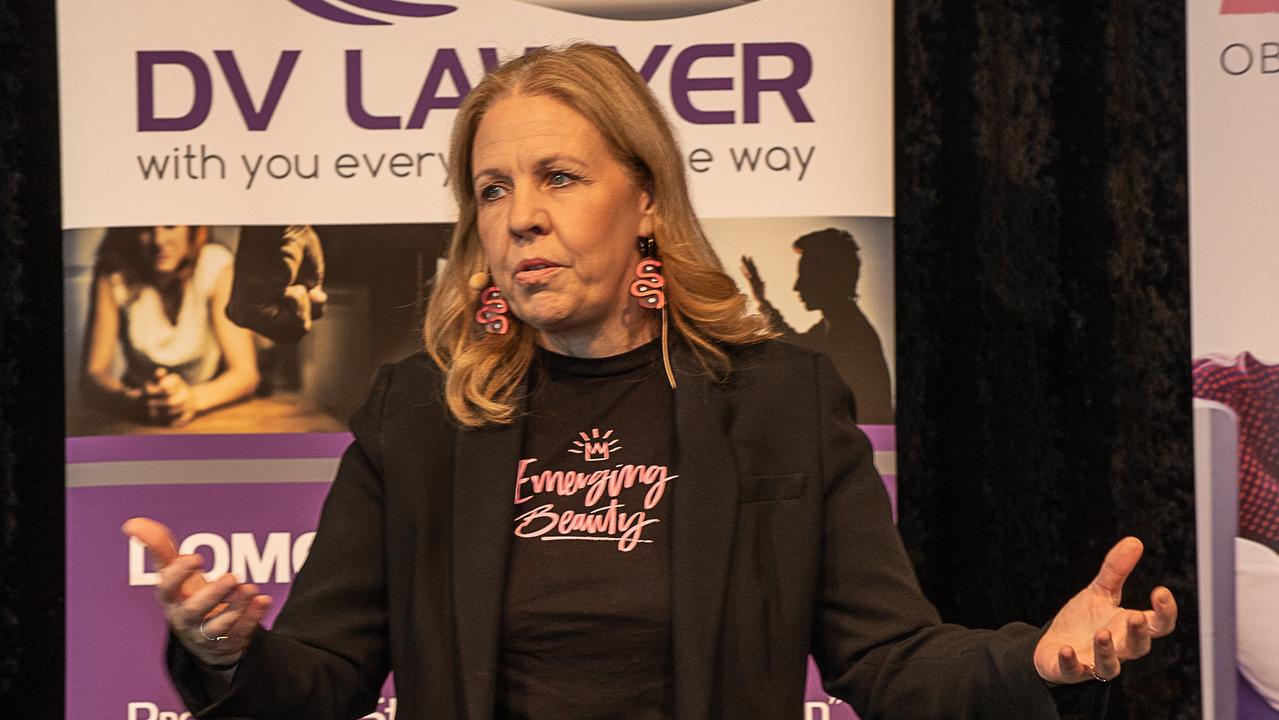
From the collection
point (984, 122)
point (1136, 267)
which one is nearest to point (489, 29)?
point (984, 122)

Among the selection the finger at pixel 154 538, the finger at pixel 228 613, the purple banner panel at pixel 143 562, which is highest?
the finger at pixel 154 538

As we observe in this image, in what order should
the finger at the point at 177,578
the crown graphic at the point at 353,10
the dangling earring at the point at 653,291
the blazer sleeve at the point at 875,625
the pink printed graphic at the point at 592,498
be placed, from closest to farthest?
1. the finger at the point at 177,578
2. the blazer sleeve at the point at 875,625
3. the pink printed graphic at the point at 592,498
4. the dangling earring at the point at 653,291
5. the crown graphic at the point at 353,10

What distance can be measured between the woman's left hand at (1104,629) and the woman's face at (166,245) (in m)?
2.06

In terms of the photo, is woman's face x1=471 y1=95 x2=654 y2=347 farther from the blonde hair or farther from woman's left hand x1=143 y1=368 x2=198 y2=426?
woman's left hand x1=143 y1=368 x2=198 y2=426

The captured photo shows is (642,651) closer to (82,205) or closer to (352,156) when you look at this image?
(352,156)

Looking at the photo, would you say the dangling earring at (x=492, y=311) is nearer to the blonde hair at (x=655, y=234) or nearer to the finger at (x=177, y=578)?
the blonde hair at (x=655, y=234)

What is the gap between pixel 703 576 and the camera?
1.63m

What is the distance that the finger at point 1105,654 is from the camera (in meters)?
1.34

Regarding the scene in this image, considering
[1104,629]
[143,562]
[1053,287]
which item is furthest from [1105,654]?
[143,562]

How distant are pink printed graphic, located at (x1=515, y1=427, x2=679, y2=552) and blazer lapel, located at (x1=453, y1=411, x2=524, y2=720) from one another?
3 cm

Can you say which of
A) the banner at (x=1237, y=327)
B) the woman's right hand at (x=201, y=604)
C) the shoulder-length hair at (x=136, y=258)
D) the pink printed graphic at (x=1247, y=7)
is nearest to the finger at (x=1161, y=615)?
the woman's right hand at (x=201, y=604)

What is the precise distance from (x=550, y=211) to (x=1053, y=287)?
1524 millimetres

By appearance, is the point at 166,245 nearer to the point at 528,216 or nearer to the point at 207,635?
the point at 528,216

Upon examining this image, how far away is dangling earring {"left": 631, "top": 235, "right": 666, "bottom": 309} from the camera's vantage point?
71.6 inches
